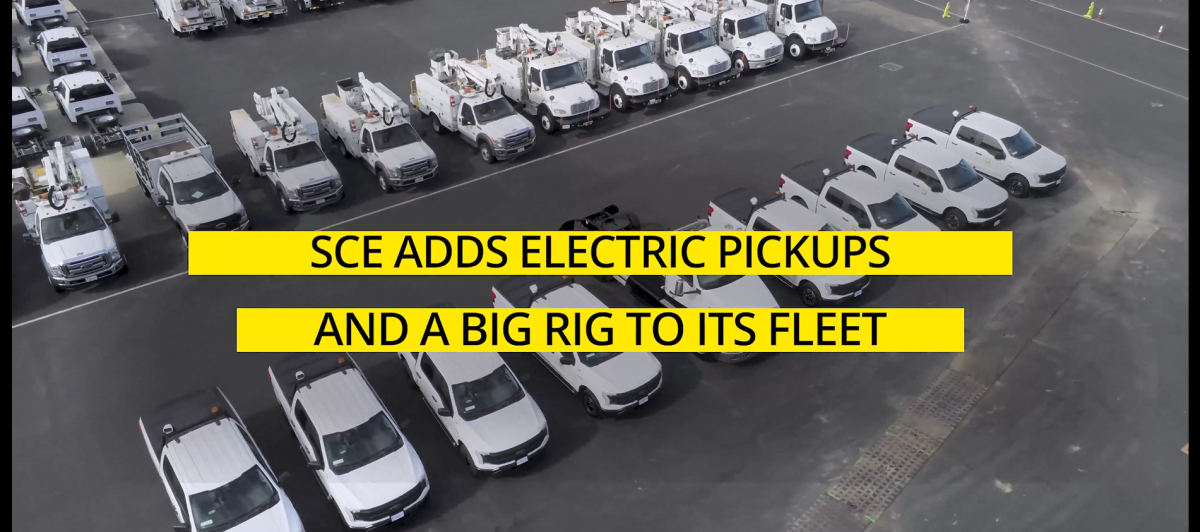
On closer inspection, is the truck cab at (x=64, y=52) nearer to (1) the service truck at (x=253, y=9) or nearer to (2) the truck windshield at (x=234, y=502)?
(1) the service truck at (x=253, y=9)

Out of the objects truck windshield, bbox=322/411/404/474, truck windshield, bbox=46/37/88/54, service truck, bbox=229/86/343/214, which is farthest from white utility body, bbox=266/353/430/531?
truck windshield, bbox=46/37/88/54

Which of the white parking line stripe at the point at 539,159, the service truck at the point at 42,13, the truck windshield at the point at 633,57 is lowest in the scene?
the white parking line stripe at the point at 539,159

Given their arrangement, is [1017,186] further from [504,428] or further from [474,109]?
[504,428]

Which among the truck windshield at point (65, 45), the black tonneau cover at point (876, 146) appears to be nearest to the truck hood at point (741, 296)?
the black tonneau cover at point (876, 146)

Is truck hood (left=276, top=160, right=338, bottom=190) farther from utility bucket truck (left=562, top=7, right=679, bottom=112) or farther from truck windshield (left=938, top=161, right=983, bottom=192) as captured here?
truck windshield (left=938, top=161, right=983, bottom=192)

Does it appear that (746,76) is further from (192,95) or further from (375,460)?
(375,460)

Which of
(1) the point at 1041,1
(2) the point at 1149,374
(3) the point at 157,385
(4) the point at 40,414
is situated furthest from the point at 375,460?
(1) the point at 1041,1

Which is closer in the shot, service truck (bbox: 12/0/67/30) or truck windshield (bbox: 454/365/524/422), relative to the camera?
truck windshield (bbox: 454/365/524/422)
